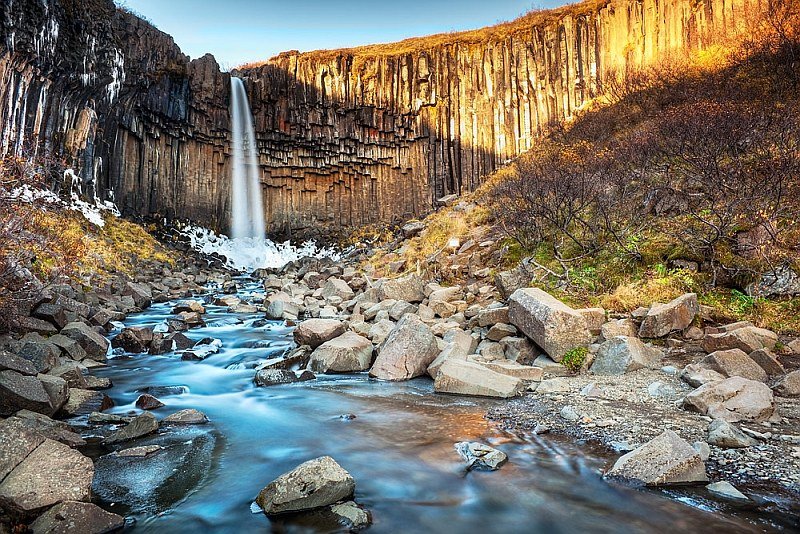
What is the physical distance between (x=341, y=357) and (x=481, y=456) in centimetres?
388

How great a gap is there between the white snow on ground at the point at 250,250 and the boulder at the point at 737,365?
24670mm

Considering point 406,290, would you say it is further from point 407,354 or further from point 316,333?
point 407,354

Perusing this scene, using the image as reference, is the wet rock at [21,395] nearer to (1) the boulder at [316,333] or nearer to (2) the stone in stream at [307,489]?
(2) the stone in stream at [307,489]

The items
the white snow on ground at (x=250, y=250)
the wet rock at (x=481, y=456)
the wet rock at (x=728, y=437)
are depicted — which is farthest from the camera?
the white snow on ground at (x=250, y=250)

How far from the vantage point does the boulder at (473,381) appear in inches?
229

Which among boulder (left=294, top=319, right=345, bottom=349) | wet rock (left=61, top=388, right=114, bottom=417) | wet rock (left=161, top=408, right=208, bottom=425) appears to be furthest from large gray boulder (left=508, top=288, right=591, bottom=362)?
wet rock (left=61, top=388, right=114, bottom=417)

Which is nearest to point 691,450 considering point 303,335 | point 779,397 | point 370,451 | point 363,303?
point 779,397

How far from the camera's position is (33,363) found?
20.3 feet

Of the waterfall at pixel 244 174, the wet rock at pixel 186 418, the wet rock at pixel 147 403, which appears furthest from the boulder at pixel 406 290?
the waterfall at pixel 244 174

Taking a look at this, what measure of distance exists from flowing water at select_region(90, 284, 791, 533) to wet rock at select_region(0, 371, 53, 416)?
105 centimetres

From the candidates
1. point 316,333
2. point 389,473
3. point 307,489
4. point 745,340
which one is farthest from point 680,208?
point 307,489

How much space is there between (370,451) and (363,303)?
299 inches

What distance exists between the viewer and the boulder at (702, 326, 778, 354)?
18.7 ft

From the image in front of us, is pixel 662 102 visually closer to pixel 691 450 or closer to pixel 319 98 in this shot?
pixel 691 450
